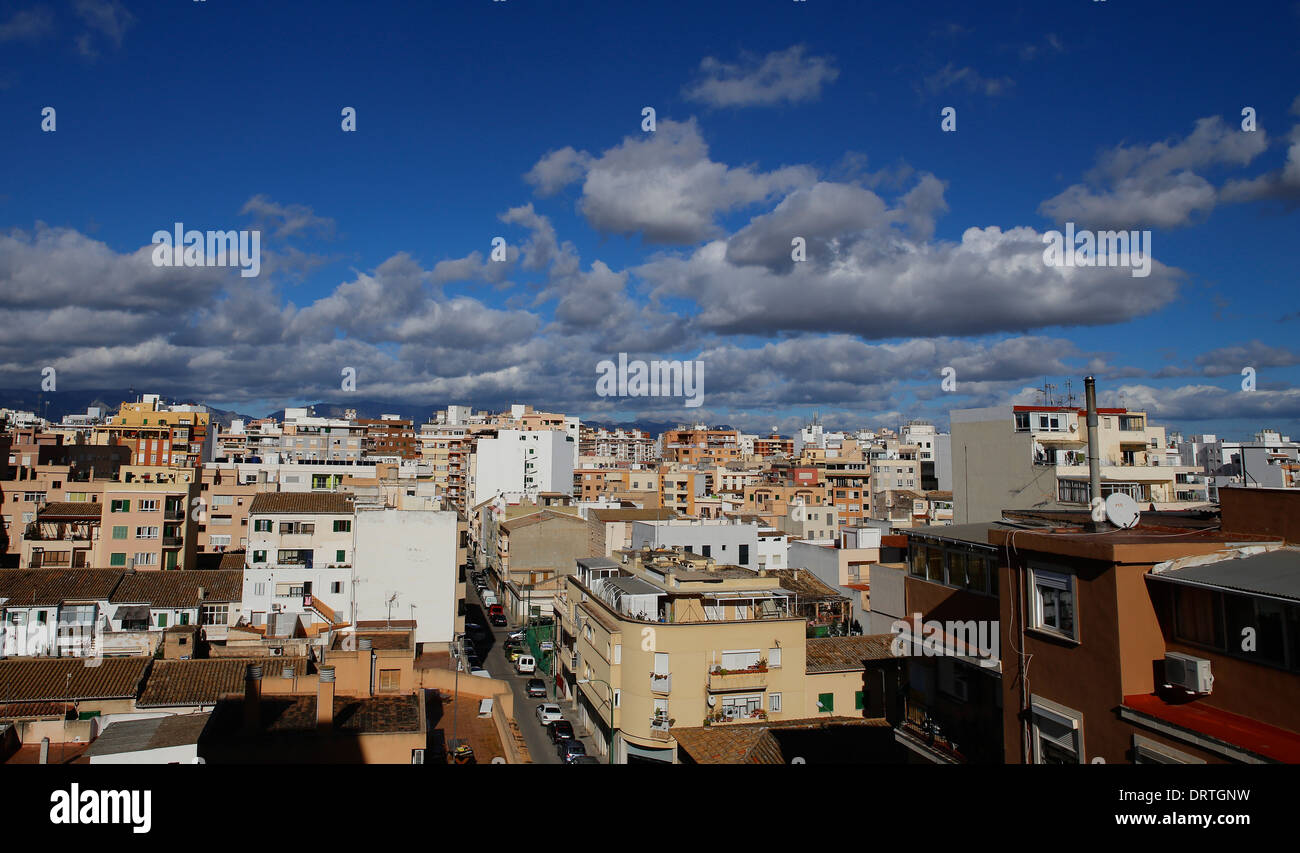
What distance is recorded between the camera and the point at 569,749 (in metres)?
25.8

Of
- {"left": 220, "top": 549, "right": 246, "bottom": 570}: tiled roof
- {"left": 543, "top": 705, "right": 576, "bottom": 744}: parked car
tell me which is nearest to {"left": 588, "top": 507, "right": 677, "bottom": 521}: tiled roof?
{"left": 220, "top": 549, "right": 246, "bottom": 570}: tiled roof

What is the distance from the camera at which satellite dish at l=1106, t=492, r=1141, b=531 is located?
930 cm

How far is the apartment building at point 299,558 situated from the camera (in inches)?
1278

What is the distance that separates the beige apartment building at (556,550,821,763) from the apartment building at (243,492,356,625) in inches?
555

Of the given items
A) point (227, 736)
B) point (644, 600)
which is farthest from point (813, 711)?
point (227, 736)

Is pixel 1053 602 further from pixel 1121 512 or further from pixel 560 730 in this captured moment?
pixel 560 730

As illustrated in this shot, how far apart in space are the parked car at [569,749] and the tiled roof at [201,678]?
8290 millimetres

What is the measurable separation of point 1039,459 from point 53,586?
3999 centimetres

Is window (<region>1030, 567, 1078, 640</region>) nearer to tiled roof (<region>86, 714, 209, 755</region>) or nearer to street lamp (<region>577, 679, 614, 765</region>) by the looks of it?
tiled roof (<region>86, 714, 209, 755</region>)

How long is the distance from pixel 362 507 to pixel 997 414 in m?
29.9

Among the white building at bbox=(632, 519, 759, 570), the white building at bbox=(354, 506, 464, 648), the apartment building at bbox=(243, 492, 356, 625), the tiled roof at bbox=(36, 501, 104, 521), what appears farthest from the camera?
the white building at bbox=(632, 519, 759, 570)

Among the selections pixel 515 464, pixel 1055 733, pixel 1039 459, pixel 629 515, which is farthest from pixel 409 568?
pixel 515 464
